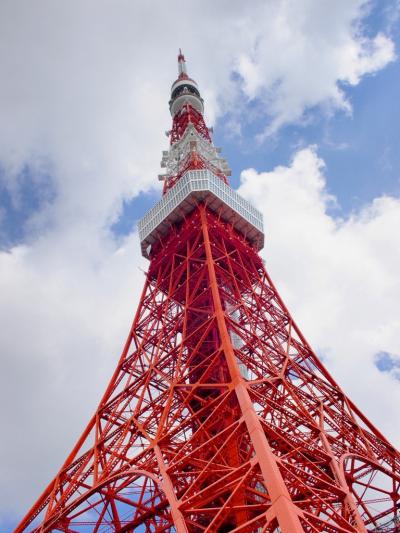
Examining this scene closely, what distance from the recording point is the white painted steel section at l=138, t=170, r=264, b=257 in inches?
824

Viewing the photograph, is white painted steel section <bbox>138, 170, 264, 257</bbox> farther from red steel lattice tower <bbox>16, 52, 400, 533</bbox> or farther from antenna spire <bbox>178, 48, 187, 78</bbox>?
antenna spire <bbox>178, 48, 187, 78</bbox>

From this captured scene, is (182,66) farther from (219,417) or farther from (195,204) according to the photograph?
(219,417)

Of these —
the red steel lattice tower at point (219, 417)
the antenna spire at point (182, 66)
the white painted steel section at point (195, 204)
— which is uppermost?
the antenna spire at point (182, 66)

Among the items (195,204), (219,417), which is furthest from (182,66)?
(219,417)

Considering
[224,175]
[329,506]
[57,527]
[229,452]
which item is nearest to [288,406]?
[229,452]

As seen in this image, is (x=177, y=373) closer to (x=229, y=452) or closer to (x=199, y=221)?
(x=229, y=452)

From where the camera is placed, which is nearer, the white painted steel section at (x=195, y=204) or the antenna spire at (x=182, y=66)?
the white painted steel section at (x=195, y=204)

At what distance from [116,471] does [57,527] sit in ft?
7.29

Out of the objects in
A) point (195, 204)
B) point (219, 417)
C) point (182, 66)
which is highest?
point (182, 66)

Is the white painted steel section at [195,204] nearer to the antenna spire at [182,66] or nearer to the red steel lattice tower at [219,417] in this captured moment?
the red steel lattice tower at [219,417]

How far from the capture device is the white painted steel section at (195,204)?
2094cm

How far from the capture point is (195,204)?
68.8 feet

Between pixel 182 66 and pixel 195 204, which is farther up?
pixel 182 66

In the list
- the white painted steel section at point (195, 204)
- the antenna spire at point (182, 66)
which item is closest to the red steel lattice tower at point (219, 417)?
the white painted steel section at point (195, 204)
